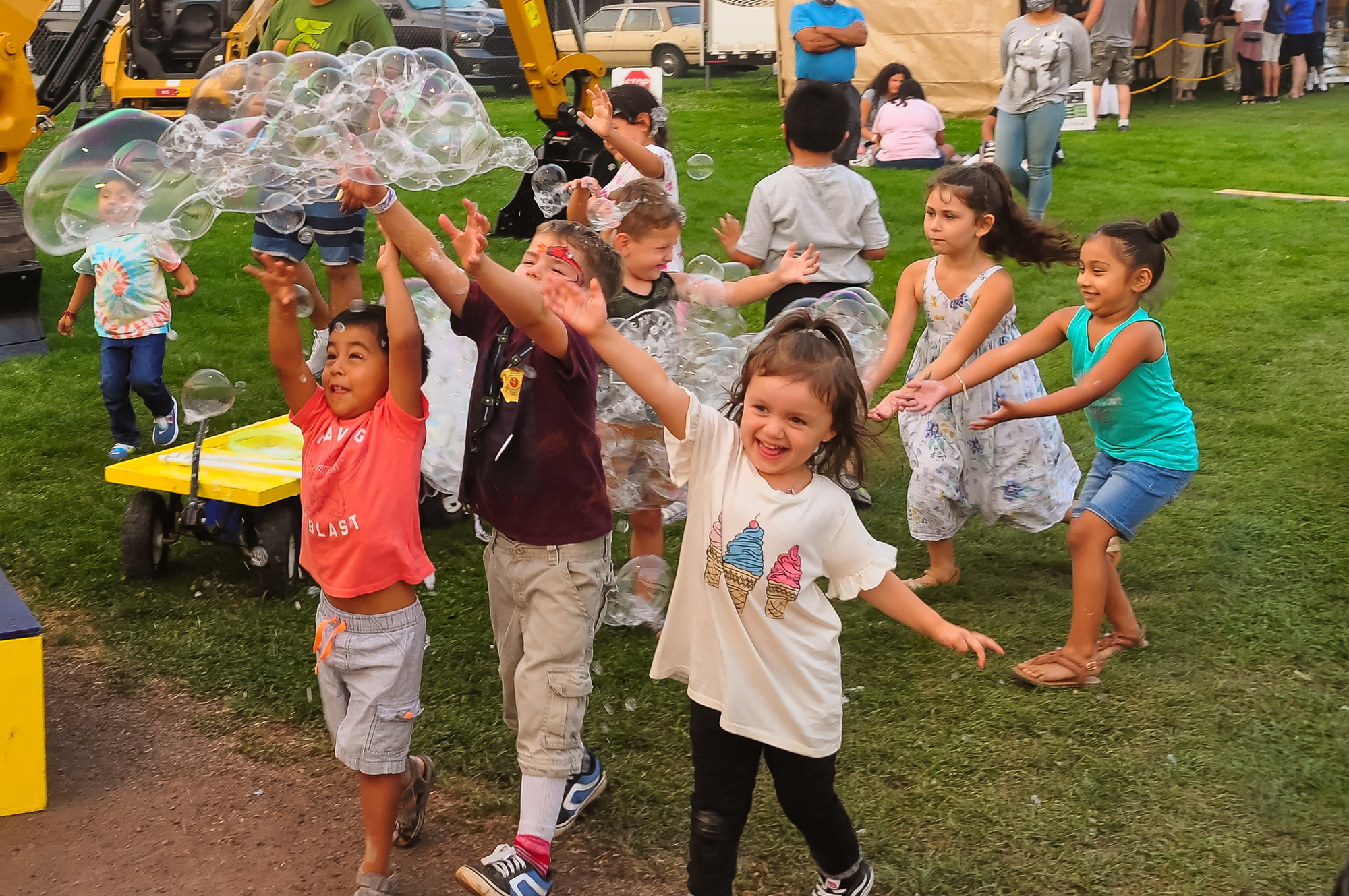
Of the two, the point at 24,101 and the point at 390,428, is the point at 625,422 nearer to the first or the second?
the point at 390,428

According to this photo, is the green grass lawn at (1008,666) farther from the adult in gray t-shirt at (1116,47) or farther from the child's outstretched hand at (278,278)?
the adult in gray t-shirt at (1116,47)

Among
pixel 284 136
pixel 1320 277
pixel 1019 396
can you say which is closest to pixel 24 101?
pixel 284 136

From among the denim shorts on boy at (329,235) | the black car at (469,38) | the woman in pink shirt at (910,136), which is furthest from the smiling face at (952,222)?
the black car at (469,38)

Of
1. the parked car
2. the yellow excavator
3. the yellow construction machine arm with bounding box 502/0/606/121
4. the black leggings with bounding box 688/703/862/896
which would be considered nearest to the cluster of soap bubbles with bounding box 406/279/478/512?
the black leggings with bounding box 688/703/862/896

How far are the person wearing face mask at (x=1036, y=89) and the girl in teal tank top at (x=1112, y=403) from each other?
5.20 meters

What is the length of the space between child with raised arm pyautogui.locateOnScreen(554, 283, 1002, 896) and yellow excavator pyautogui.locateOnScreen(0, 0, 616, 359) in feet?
17.0

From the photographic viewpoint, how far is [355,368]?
310cm

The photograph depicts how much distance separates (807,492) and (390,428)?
1.03 meters

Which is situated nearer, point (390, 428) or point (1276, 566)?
point (390, 428)

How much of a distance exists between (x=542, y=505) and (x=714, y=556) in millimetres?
577

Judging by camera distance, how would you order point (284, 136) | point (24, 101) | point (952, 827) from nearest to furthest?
point (284, 136), point (952, 827), point (24, 101)

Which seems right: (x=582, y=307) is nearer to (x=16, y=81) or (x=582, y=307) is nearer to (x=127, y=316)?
(x=127, y=316)

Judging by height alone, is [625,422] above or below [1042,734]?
above

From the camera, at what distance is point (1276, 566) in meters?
5.00
